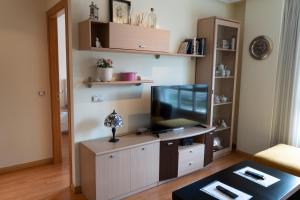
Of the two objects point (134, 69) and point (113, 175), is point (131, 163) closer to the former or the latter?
point (113, 175)

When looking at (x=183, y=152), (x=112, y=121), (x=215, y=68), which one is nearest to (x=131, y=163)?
(x=112, y=121)

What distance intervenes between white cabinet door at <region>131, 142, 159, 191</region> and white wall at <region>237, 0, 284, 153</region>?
1.91 metres

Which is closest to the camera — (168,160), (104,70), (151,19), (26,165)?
(104,70)

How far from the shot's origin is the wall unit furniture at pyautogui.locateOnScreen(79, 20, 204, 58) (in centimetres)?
237

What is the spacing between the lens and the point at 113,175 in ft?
7.93

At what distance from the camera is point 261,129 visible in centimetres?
364

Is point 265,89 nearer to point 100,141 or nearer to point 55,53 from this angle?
point 100,141

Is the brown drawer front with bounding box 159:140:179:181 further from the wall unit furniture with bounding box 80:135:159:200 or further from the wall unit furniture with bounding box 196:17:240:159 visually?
the wall unit furniture with bounding box 196:17:240:159

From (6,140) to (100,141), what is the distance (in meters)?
1.43

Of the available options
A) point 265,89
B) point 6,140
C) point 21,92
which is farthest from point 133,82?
point 265,89

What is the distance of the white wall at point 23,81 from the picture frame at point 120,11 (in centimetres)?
119

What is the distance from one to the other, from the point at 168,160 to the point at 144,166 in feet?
1.19

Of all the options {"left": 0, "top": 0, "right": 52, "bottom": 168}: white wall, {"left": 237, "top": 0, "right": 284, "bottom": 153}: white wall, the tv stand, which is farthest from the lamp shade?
{"left": 237, "top": 0, "right": 284, "bottom": 153}: white wall

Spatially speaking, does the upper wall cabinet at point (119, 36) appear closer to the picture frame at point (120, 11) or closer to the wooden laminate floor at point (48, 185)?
the picture frame at point (120, 11)
